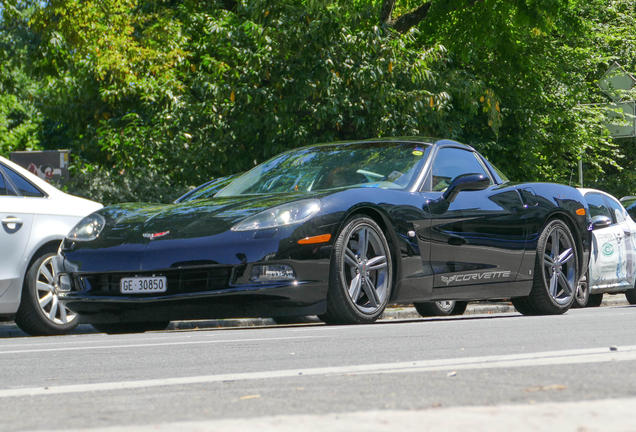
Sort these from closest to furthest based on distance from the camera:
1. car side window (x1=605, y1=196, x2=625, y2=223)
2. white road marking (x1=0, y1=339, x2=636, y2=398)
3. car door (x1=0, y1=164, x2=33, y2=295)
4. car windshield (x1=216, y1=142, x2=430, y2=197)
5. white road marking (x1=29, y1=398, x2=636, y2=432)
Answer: white road marking (x1=29, y1=398, x2=636, y2=432)
white road marking (x1=0, y1=339, x2=636, y2=398)
car windshield (x1=216, y1=142, x2=430, y2=197)
car door (x1=0, y1=164, x2=33, y2=295)
car side window (x1=605, y1=196, x2=625, y2=223)

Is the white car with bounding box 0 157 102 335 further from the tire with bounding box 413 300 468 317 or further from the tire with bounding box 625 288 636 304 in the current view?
the tire with bounding box 625 288 636 304

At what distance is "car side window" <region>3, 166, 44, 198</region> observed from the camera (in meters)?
7.99

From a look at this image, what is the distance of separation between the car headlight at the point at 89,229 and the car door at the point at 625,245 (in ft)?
23.3

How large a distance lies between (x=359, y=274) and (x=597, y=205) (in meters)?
6.10

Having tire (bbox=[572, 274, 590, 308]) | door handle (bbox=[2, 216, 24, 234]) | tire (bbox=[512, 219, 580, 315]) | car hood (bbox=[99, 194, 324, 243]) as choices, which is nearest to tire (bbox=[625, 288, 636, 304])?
tire (bbox=[572, 274, 590, 308])

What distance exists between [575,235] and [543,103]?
50.9 feet

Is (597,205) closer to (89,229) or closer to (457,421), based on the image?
(89,229)

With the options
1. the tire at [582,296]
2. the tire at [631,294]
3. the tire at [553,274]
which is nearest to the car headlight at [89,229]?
the tire at [553,274]

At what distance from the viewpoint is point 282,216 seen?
21.1ft

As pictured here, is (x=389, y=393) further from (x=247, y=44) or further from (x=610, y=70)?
(x=610, y=70)

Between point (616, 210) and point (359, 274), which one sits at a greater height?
point (359, 274)

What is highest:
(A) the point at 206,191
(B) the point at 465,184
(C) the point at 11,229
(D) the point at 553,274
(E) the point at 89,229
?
(B) the point at 465,184

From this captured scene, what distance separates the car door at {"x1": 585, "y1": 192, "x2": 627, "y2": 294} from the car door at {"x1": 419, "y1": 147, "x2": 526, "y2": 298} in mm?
3218

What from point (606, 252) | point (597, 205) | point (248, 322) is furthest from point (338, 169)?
point (597, 205)
